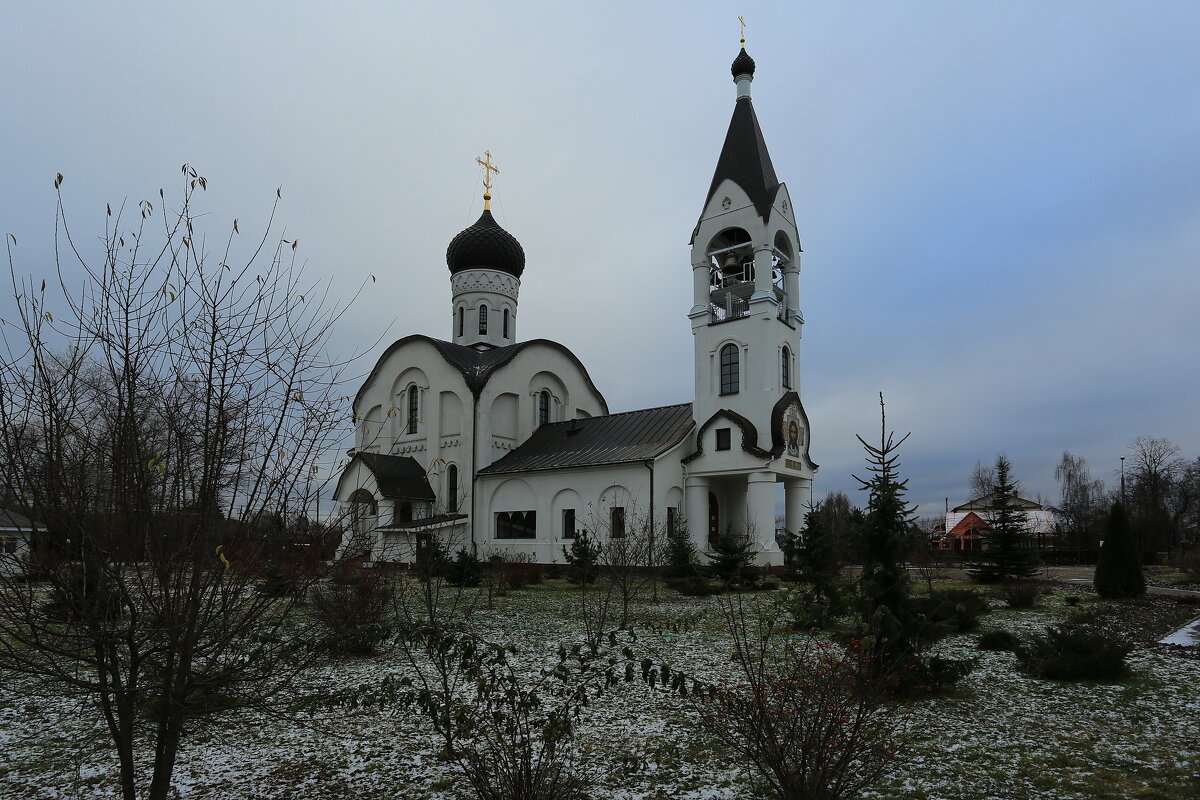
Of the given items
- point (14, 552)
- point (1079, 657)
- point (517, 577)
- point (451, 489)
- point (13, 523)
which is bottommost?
point (517, 577)

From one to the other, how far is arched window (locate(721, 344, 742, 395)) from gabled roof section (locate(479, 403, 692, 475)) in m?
1.91

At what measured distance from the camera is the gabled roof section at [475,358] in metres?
29.5

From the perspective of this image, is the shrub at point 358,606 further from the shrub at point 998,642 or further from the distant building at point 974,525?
the distant building at point 974,525

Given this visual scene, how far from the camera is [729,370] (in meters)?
25.2

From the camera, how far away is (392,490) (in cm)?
2889

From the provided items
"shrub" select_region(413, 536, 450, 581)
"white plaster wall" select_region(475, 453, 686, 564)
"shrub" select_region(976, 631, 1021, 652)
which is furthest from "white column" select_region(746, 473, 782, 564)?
"shrub" select_region(976, 631, 1021, 652)

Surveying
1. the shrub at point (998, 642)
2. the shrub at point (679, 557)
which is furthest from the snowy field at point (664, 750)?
the shrub at point (679, 557)

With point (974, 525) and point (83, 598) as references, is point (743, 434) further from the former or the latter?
point (974, 525)

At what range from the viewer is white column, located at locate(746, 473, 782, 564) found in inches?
923

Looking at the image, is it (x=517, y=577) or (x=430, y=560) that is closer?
(x=430, y=560)

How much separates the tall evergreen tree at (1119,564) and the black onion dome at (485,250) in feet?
87.8

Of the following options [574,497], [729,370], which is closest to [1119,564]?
[729,370]

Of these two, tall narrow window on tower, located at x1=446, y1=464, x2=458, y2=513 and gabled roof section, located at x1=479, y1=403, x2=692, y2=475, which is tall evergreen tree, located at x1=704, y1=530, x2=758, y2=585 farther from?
tall narrow window on tower, located at x1=446, y1=464, x2=458, y2=513

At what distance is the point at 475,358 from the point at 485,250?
243 inches
